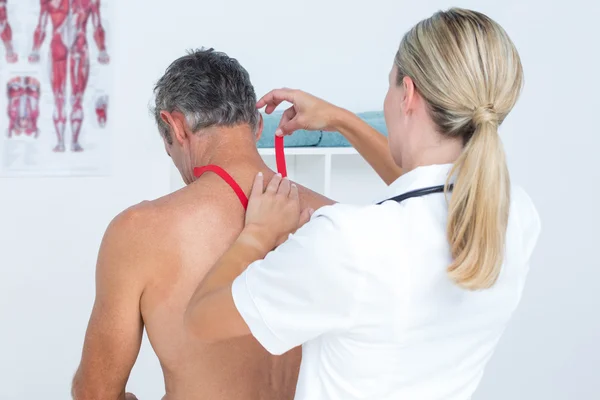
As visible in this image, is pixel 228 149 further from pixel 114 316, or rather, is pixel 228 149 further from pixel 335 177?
pixel 335 177

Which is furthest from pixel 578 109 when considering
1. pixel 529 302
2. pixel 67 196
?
pixel 67 196

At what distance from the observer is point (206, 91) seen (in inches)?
57.6

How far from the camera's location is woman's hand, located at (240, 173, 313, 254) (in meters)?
1.32

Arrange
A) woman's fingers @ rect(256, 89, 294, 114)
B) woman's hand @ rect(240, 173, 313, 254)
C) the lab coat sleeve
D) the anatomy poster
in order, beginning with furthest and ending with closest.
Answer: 1. the anatomy poster
2. woman's fingers @ rect(256, 89, 294, 114)
3. woman's hand @ rect(240, 173, 313, 254)
4. the lab coat sleeve

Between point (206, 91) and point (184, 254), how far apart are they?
0.31 metres

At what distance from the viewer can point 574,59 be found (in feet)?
10.1

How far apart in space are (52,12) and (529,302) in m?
2.11

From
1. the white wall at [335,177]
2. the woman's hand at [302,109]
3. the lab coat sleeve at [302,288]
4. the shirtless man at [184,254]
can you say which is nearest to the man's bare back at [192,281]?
the shirtless man at [184,254]

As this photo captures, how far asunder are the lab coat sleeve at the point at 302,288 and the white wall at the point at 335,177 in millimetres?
1855

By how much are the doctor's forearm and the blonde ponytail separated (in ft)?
1.86

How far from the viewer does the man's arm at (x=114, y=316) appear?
1412 mm

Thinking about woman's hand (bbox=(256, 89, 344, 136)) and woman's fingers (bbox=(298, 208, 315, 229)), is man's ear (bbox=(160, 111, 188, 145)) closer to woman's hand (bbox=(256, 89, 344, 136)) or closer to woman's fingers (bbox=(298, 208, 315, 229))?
woman's hand (bbox=(256, 89, 344, 136))

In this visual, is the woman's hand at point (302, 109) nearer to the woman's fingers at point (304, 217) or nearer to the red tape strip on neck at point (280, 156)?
the red tape strip on neck at point (280, 156)

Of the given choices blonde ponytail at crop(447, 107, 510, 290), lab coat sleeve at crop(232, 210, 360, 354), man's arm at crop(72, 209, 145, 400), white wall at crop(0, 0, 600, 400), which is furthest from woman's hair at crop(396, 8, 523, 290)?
white wall at crop(0, 0, 600, 400)
